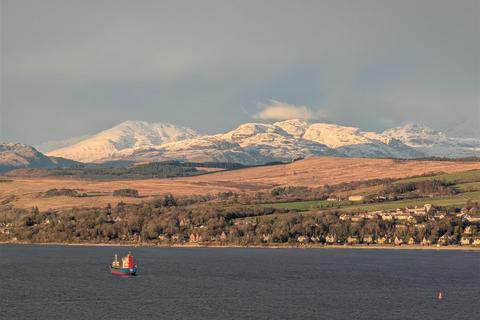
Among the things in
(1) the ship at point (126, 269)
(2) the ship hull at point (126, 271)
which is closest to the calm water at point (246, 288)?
(1) the ship at point (126, 269)

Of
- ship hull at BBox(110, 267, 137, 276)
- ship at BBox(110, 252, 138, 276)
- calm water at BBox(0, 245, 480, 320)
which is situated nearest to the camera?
calm water at BBox(0, 245, 480, 320)

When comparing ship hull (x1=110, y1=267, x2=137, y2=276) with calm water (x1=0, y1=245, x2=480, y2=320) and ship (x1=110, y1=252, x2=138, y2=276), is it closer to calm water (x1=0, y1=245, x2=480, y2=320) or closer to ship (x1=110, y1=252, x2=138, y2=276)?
ship (x1=110, y1=252, x2=138, y2=276)

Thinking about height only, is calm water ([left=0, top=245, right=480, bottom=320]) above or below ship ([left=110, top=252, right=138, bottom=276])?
below

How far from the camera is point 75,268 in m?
174

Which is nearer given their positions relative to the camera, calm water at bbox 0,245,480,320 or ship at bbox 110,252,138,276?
calm water at bbox 0,245,480,320

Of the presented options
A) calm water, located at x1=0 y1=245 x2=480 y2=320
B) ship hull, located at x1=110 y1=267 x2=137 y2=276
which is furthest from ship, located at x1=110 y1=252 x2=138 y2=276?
calm water, located at x1=0 y1=245 x2=480 y2=320

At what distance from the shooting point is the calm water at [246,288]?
11738 cm

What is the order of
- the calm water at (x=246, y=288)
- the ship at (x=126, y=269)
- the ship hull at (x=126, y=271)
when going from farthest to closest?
the ship at (x=126, y=269)
the ship hull at (x=126, y=271)
the calm water at (x=246, y=288)

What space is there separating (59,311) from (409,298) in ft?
169

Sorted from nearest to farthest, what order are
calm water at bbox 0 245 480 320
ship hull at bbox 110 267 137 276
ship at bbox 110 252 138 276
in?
calm water at bbox 0 245 480 320 → ship hull at bbox 110 267 137 276 → ship at bbox 110 252 138 276

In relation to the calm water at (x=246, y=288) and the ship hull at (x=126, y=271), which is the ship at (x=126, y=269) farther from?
the calm water at (x=246, y=288)

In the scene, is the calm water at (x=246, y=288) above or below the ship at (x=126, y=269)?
below

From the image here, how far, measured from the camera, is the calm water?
385 ft

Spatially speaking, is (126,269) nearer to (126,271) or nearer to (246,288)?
(126,271)
